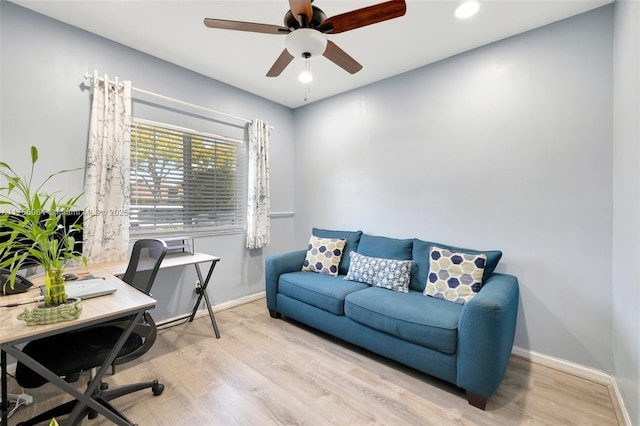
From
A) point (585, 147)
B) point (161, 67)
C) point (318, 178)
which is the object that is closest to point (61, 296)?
point (161, 67)

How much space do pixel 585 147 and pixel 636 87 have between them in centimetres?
67

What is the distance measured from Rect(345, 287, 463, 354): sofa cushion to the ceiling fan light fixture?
6.06 ft

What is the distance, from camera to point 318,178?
3891 millimetres

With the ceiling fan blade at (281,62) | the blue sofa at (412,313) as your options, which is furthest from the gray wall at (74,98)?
the ceiling fan blade at (281,62)

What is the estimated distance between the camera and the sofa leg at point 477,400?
1.73 m

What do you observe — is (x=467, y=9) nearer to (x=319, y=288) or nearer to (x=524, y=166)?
(x=524, y=166)

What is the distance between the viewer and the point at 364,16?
5.07 feet

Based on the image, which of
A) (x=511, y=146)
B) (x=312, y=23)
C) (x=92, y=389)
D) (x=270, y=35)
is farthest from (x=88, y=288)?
(x=511, y=146)

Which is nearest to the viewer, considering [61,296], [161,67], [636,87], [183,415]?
[61,296]

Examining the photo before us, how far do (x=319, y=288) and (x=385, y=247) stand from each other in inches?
31.8

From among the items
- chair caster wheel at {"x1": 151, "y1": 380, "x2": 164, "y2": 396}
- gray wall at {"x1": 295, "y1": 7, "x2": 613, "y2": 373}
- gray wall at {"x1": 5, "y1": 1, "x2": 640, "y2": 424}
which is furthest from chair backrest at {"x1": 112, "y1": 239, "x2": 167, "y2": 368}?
gray wall at {"x1": 295, "y1": 7, "x2": 613, "y2": 373}

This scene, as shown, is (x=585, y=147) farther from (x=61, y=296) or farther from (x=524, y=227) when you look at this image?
(x=61, y=296)

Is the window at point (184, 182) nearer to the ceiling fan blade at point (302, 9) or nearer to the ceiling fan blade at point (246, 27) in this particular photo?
the ceiling fan blade at point (246, 27)

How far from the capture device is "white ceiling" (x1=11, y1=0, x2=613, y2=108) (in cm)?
204
